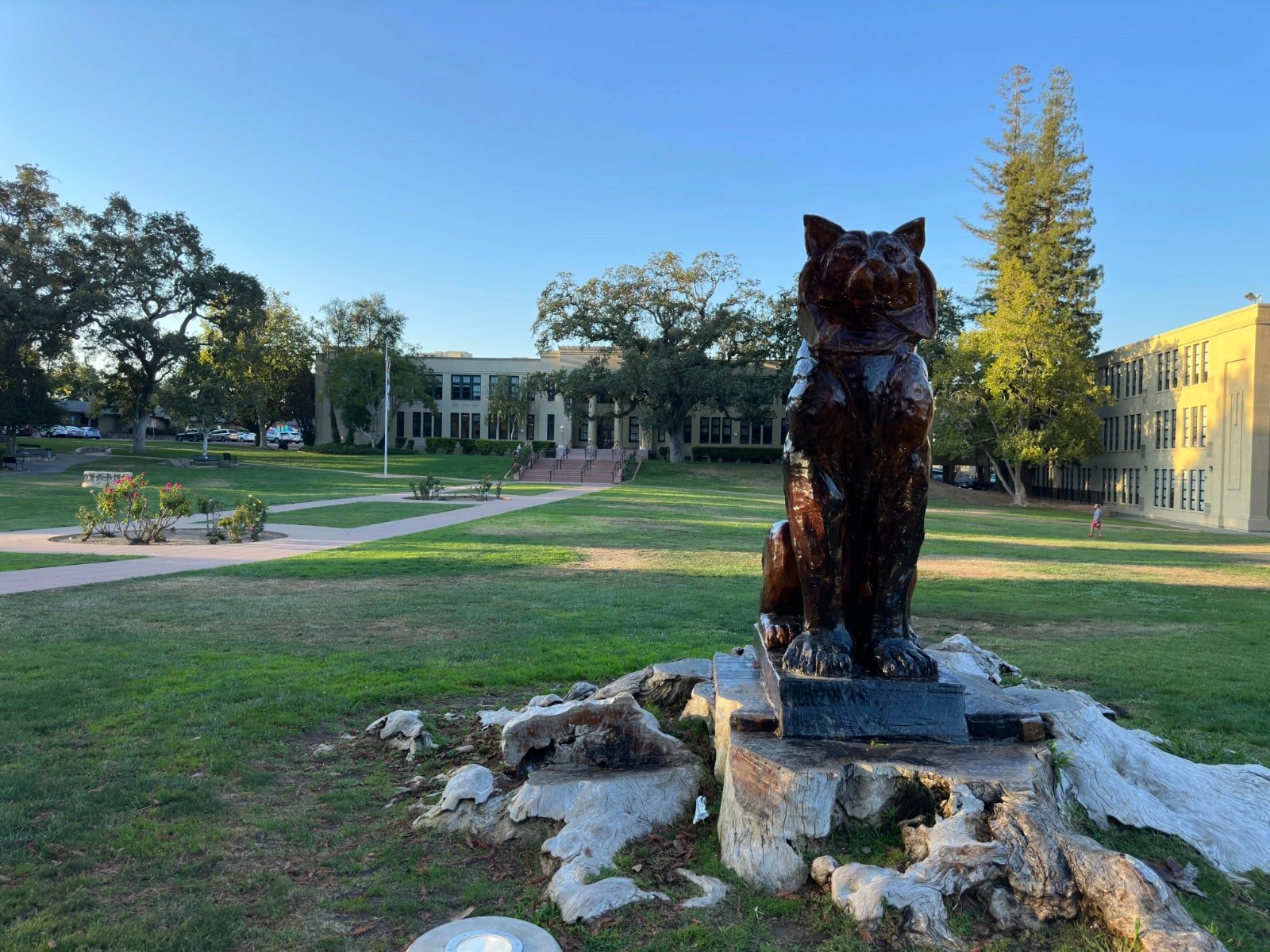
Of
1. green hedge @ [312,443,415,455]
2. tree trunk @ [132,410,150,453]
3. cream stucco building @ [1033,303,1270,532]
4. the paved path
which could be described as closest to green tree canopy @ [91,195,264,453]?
tree trunk @ [132,410,150,453]

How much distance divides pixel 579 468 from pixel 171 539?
34835 millimetres

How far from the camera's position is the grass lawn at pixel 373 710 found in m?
2.98

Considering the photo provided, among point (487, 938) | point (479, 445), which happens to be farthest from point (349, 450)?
point (487, 938)

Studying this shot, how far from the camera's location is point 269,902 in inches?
123

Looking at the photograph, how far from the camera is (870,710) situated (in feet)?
11.3

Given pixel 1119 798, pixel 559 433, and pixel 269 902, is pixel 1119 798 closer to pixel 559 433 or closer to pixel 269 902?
pixel 269 902

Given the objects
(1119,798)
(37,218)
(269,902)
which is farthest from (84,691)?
(37,218)

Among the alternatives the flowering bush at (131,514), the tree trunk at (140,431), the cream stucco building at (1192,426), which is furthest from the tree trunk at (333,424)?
the cream stucco building at (1192,426)

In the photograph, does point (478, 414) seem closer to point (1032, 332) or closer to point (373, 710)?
point (1032, 332)

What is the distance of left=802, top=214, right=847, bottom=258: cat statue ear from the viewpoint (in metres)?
3.54

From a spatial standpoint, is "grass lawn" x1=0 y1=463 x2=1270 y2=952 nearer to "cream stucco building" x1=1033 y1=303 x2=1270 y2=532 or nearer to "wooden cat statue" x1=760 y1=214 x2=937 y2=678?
"wooden cat statue" x1=760 y1=214 x2=937 y2=678

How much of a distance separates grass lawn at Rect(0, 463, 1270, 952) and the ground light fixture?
175 millimetres

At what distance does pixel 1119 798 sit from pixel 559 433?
215 feet

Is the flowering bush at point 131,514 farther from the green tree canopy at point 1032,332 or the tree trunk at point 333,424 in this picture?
the tree trunk at point 333,424
